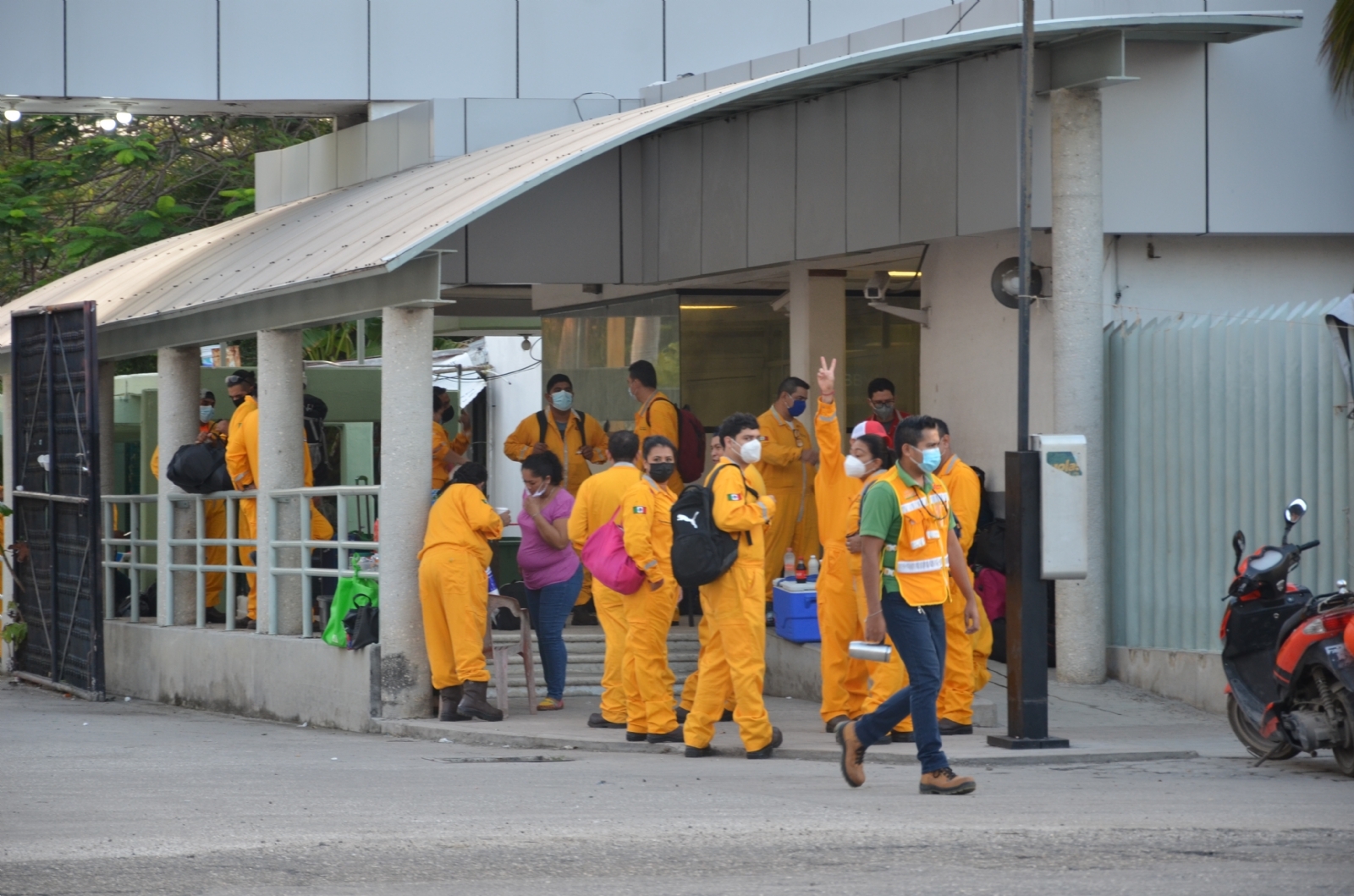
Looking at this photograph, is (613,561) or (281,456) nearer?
(613,561)

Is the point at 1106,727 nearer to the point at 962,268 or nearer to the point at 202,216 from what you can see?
the point at 962,268

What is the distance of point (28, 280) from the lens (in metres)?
26.1

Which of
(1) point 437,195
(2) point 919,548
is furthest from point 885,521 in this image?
(1) point 437,195

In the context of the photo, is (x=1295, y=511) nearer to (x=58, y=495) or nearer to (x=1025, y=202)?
(x=1025, y=202)

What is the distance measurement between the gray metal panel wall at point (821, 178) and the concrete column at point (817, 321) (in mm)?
1205

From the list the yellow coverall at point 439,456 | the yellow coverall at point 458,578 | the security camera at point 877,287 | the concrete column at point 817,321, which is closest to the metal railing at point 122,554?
the yellow coverall at point 439,456

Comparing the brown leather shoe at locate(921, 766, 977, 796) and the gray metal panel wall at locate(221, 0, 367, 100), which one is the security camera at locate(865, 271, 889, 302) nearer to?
the gray metal panel wall at locate(221, 0, 367, 100)

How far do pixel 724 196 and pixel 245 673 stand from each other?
18.3ft

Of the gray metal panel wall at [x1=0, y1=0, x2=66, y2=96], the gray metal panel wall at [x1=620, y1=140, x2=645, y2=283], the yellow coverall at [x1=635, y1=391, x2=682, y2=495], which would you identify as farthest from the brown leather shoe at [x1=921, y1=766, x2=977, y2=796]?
the gray metal panel wall at [x1=0, y1=0, x2=66, y2=96]

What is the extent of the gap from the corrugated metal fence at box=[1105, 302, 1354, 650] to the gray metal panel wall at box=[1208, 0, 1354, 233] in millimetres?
1118

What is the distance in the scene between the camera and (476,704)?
11.7 meters

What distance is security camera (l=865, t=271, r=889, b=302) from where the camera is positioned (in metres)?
15.6

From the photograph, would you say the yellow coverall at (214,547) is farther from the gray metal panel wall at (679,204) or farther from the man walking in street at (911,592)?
the man walking in street at (911,592)

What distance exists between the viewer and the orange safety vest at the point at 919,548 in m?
8.65
